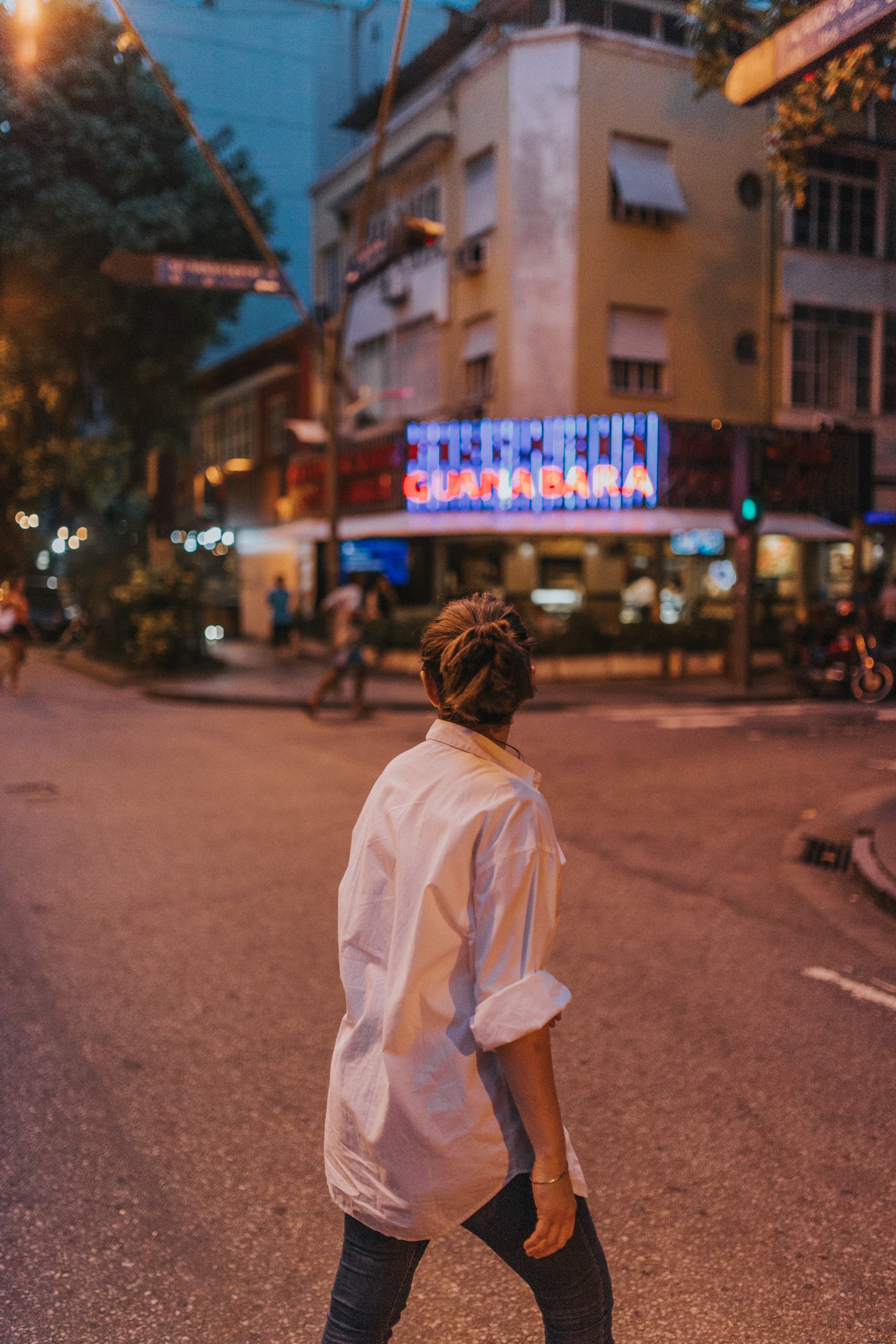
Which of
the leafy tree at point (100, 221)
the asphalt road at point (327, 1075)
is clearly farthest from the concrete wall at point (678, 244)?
the asphalt road at point (327, 1075)

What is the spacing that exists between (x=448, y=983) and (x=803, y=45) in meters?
5.28

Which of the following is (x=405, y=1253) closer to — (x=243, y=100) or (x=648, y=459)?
(x=648, y=459)

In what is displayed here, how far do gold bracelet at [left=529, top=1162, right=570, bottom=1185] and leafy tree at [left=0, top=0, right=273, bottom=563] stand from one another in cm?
2119

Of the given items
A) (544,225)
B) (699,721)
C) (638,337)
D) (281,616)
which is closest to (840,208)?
(638,337)

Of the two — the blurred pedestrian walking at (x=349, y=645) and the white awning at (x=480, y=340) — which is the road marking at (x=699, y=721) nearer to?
the blurred pedestrian walking at (x=349, y=645)

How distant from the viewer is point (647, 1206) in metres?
3.30

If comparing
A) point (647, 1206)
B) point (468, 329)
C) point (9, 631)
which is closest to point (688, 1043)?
point (647, 1206)

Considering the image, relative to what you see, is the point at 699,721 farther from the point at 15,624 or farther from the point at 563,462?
the point at 15,624

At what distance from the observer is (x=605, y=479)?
68.0 feet

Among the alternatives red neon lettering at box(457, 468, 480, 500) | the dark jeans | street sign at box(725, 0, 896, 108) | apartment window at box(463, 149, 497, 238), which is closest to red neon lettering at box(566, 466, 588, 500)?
red neon lettering at box(457, 468, 480, 500)

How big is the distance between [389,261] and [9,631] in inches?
351

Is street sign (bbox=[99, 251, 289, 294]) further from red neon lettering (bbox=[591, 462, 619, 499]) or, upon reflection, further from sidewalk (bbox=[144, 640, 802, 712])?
red neon lettering (bbox=[591, 462, 619, 499])

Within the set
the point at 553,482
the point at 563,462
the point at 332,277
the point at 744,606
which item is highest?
the point at 332,277

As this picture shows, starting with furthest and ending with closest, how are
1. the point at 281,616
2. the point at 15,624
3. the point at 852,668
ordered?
the point at 281,616 → the point at 15,624 → the point at 852,668
